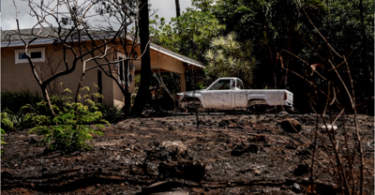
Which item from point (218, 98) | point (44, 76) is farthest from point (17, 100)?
point (218, 98)

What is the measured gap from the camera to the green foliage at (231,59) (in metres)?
20.4

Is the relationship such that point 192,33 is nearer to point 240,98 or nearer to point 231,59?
point 231,59

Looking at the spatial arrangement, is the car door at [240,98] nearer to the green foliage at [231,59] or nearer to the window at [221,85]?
the window at [221,85]

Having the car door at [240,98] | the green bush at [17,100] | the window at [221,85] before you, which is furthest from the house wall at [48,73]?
the car door at [240,98]

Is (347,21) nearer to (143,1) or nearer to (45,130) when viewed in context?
(143,1)

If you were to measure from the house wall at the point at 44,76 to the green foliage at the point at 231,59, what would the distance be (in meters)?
8.75

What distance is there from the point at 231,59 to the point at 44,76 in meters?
11.0

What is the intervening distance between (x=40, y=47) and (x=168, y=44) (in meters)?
12.3

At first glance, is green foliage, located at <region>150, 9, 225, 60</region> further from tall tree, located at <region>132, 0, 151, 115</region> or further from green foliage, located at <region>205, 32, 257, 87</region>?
tall tree, located at <region>132, 0, 151, 115</region>

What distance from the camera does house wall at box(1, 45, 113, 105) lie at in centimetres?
1326

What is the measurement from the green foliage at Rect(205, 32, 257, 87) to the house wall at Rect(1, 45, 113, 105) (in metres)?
8.75

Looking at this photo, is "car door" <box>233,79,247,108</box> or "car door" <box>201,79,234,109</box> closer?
"car door" <box>233,79,247,108</box>

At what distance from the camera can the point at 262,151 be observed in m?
5.41

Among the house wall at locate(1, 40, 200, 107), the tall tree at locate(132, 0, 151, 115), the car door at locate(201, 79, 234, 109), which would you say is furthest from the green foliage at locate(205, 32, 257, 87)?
the tall tree at locate(132, 0, 151, 115)
